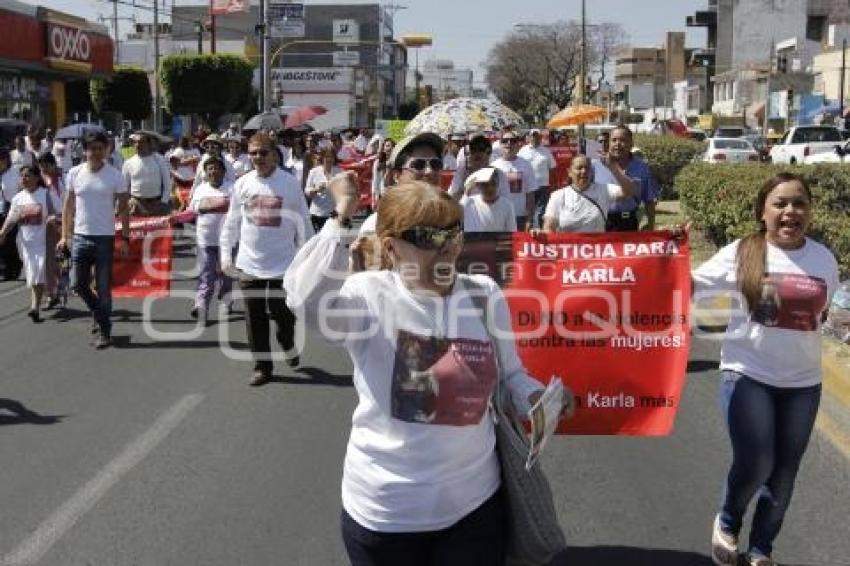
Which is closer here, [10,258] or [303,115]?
[10,258]

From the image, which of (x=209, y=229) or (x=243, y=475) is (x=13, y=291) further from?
(x=243, y=475)

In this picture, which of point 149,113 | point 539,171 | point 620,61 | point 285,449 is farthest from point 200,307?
point 620,61

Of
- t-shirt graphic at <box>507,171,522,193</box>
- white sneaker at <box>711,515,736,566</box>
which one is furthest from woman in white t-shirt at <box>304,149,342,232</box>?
white sneaker at <box>711,515,736,566</box>

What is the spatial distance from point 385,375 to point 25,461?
386 centimetres

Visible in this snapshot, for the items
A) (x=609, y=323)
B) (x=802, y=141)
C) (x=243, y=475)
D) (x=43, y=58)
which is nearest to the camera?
(x=609, y=323)

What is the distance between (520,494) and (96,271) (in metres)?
7.41

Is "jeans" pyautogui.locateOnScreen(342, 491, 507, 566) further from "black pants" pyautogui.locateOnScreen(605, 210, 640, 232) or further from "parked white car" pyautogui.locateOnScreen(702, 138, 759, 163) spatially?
"parked white car" pyautogui.locateOnScreen(702, 138, 759, 163)

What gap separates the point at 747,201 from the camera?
1181cm

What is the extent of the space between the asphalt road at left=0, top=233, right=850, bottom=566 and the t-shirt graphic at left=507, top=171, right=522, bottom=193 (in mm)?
4231

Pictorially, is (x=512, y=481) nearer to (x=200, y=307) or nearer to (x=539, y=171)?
(x=200, y=307)

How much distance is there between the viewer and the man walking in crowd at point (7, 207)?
14086 mm

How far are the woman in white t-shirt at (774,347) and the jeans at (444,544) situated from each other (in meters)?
1.63

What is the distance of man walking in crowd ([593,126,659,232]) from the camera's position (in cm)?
881

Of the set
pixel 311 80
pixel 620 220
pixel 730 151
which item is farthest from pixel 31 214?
pixel 311 80
